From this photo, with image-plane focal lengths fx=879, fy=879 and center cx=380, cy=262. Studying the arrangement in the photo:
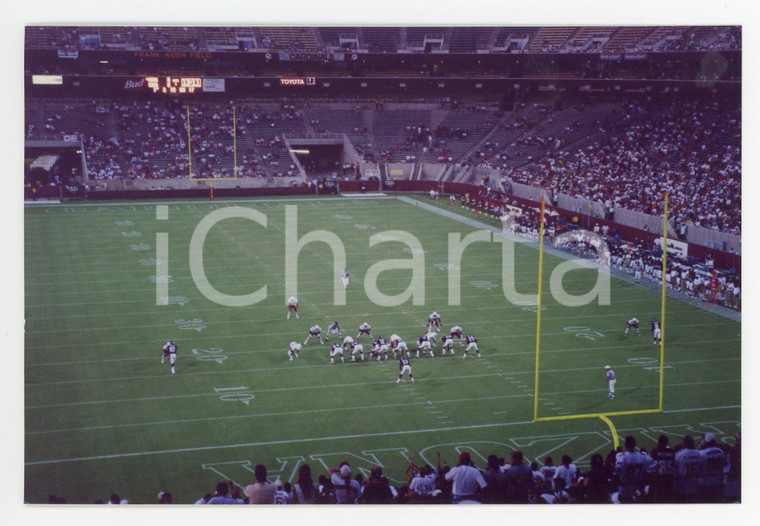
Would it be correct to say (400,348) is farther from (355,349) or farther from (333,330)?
(333,330)

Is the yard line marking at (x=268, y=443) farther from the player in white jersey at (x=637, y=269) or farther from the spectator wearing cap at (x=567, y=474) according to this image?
the player in white jersey at (x=637, y=269)

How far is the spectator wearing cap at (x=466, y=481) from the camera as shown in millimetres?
8273

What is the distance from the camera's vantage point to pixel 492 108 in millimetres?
42438

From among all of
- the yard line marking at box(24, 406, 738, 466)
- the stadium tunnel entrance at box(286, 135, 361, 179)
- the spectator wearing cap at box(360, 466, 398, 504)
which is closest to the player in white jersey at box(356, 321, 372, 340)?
the yard line marking at box(24, 406, 738, 466)

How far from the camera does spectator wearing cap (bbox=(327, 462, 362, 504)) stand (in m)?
9.04

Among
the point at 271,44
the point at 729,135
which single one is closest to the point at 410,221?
the point at 729,135

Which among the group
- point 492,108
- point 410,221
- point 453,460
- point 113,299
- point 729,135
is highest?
point 492,108

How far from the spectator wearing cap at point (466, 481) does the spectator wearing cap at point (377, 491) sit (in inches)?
25.6

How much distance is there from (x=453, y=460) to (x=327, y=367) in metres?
4.06

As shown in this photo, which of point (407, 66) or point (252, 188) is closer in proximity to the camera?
point (252, 188)

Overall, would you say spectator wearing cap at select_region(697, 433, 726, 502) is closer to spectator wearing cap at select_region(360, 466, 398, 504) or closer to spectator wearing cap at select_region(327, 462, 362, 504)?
spectator wearing cap at select_region(360, 466, 398, 504)

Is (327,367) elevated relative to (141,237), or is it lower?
lower

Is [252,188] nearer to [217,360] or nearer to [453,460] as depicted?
[217,360]
